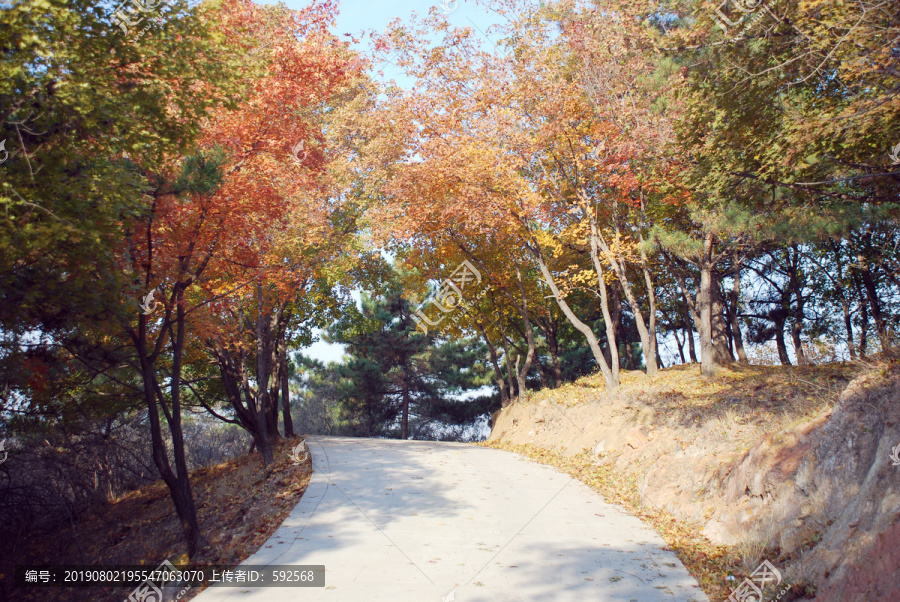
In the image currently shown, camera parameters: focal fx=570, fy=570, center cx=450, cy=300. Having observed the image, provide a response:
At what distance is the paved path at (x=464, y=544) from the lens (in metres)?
5.89

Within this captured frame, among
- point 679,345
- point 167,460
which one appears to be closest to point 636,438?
point 167,460

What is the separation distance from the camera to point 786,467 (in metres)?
6.57

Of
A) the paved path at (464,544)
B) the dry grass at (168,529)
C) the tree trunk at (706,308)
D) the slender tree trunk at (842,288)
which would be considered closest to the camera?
the paved path at (464,544)

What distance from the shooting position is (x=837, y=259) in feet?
75.4

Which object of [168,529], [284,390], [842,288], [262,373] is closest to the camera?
[168,529]

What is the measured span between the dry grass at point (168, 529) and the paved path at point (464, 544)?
52 cm

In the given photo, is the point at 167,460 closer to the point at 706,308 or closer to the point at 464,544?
the point at 464,544

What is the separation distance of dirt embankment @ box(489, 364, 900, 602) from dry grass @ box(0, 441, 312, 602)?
6083 mm

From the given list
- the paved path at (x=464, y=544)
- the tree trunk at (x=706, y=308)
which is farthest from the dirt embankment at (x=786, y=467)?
the tree trunk at (x=706, y=308)

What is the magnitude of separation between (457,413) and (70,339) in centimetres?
2772

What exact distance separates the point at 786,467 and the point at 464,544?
156 inches

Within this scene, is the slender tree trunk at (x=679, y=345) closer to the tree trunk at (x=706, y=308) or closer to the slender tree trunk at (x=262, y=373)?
the tree trunk at (x=706, y=308)

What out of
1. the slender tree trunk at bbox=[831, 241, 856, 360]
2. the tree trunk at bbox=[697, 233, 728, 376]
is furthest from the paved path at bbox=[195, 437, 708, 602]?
the slender tree trunk at bbox=[831, 241, 856, 360]

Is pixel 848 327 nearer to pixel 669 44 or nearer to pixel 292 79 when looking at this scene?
pixel 669 44
